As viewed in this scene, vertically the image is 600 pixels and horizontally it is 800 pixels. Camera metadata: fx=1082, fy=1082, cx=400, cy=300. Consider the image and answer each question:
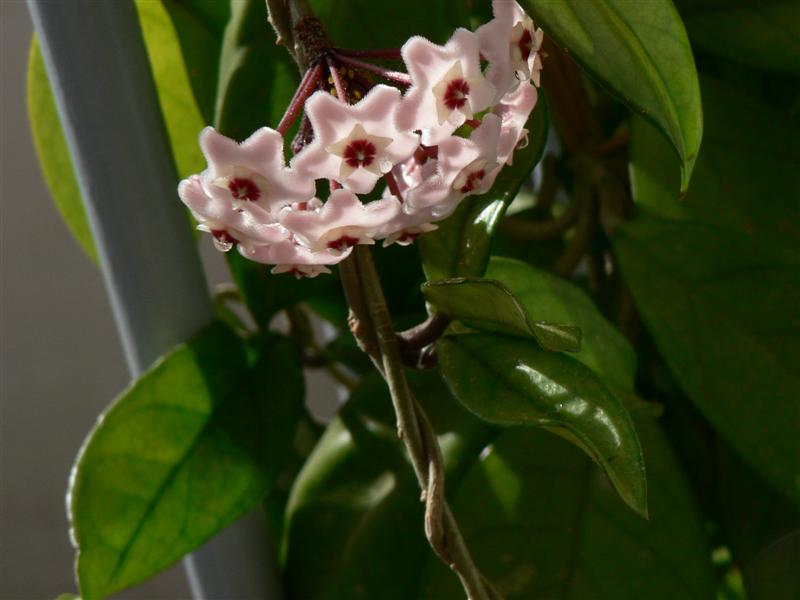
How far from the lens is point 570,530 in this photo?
612 mm

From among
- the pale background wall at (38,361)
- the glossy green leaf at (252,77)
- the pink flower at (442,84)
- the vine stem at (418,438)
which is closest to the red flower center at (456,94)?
the pink flower at (442,84)

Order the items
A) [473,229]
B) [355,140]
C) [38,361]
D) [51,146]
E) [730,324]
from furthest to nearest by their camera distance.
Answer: [38,361], [51,146], [730,324], [473,229], [355,140]

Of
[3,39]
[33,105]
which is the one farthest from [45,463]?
[33,105]

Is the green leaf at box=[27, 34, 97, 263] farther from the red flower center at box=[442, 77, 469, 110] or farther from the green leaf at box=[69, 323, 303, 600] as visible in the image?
the red flower center at box=[442, 77, 469, 110]

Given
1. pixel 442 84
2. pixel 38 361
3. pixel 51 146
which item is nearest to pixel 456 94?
pixel 442 84

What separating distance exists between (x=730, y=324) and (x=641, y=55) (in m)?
0.25

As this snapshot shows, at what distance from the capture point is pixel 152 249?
24.0 inches

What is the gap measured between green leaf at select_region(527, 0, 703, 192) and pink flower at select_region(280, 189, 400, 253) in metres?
0.09

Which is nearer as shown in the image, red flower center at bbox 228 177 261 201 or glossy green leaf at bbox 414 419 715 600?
red flower center at bbox 228 177 261 201

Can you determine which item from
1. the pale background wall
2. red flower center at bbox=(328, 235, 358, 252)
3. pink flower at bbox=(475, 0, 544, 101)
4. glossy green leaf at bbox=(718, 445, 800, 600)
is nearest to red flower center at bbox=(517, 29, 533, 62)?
pink flower at bbox=(475, 0, 544, 101)

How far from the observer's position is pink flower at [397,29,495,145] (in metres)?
0.38

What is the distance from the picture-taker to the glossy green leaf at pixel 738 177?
0.65m

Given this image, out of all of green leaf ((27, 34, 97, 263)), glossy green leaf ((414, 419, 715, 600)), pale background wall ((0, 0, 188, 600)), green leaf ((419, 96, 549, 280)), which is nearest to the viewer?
green leaf ((419, 96, 549, 280))

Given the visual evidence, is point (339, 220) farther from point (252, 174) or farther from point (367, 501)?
point (367, 501)
